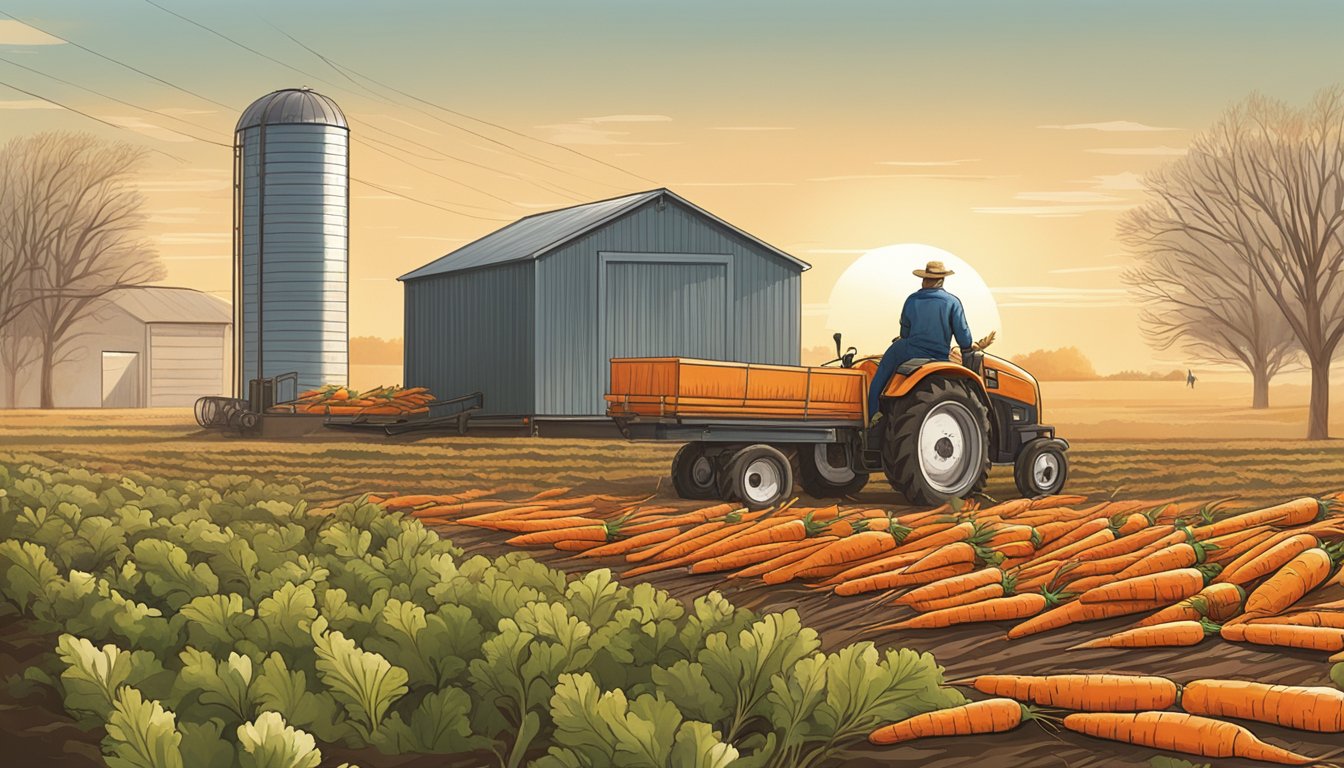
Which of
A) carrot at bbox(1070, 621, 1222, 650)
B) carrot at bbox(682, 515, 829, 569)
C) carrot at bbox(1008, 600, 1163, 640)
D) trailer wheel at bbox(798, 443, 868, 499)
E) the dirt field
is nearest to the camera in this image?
the dirt field

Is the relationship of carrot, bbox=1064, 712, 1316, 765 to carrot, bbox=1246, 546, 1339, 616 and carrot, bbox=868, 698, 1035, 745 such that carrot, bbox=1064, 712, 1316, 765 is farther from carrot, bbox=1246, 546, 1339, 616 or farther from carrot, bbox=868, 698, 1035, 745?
carrot, bbox=1246, 546, 1339, 616

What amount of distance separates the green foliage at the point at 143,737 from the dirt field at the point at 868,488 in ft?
6.53

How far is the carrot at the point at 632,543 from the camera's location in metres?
8.31

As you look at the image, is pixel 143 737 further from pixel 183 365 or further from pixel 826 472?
pixel 183 365

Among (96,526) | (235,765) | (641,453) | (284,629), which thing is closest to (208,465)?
(641,453)

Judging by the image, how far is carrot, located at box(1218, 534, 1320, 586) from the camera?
617 centimetres

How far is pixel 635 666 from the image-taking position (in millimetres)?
4504

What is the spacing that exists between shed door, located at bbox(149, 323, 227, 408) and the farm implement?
1267 inches

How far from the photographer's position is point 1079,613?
5953mm

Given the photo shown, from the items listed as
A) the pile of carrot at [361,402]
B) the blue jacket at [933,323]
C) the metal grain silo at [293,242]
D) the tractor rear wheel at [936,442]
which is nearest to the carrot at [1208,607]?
the tractor rear wheel at [936,442]

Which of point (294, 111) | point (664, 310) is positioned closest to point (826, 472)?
point (664, 310)

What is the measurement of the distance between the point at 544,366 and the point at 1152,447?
9.17m

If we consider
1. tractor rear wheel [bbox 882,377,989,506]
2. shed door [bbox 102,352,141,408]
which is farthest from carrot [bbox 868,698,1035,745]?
shed door [bbox 102,352,141,408]

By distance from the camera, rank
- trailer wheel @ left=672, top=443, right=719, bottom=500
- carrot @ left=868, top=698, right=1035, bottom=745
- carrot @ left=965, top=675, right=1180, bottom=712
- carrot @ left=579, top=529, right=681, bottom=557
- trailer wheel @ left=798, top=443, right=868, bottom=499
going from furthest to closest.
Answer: trailer wheel @ left=798, top=443, right=868, bottom=499 < trailer wheel @ left=672, top=443, right=719, bottom=500 < carrot @ left=579, top=529, right=681, bottom=557 < carrot @ left=965, top=675, right=1180, bottom=712 < carrot @ left=868, top=698, right=1035, bottom=745
